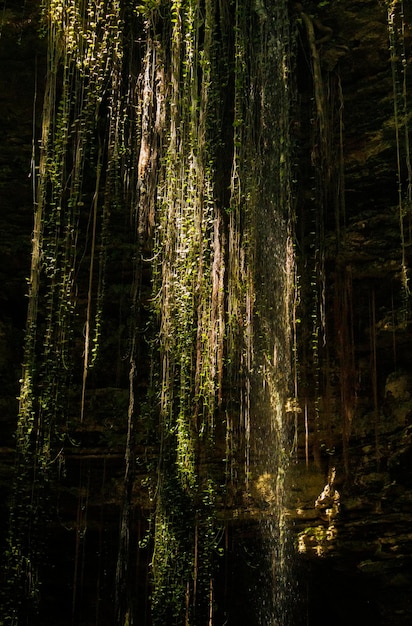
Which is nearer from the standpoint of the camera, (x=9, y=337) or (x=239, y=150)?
(x=239, y=150)

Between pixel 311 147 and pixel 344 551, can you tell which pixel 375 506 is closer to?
pixel 344 551

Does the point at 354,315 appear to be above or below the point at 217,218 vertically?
below

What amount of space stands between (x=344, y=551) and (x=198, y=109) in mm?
2788

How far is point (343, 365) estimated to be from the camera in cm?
498

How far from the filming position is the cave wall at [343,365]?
4.74 metres

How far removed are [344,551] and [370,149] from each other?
8.31ft

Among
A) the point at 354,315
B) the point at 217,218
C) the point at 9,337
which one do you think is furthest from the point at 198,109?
the point at 9,337

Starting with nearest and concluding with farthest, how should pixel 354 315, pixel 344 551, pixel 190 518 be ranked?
1. pixel 190 518
2. pixel 344 551
3. pixel 354 315

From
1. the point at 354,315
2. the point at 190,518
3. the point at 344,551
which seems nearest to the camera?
the point at 190,518

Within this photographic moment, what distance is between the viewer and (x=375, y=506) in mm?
4707

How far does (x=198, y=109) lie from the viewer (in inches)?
179

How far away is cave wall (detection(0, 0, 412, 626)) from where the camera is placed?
4.74 metres

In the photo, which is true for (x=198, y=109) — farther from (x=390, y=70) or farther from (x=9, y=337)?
(x=9, y=337)

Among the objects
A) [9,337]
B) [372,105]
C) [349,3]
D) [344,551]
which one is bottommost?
[344,551]
